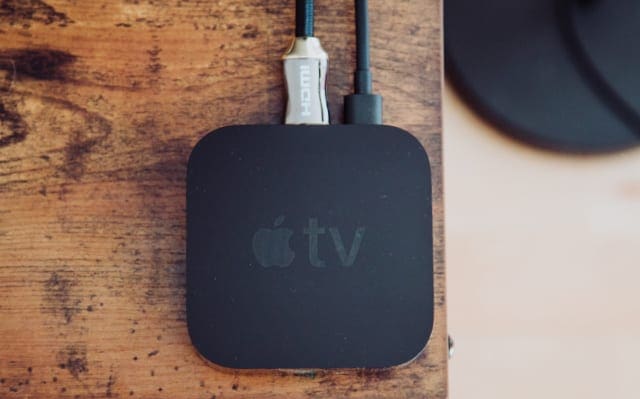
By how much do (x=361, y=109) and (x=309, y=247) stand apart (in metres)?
0.12

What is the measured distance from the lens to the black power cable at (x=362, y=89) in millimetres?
575

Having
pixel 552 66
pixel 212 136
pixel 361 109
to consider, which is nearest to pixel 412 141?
pixel 361 109

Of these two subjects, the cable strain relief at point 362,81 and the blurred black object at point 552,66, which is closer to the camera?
the cable strain relief at point 362,81

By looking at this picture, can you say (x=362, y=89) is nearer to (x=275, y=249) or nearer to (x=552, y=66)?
(x=275, y=249)

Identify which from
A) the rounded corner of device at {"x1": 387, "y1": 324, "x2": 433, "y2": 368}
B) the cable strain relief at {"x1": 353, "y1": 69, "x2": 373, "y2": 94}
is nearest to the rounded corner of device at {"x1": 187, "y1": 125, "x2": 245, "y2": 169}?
the cable strain relief at {"x1": 353, "y1": 69, "x2": 373, "y2": 94}

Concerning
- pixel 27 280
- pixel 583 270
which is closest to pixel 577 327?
pixel 583 270

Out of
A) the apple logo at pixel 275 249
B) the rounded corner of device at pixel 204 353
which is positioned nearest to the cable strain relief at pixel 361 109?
the apple logo at pixel 275 249

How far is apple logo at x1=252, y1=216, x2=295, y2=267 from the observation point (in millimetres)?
552

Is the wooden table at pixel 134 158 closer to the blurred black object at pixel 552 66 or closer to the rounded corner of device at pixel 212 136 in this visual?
the rounded corner of device at pixel 212 136

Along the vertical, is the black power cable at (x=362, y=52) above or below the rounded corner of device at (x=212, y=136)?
above

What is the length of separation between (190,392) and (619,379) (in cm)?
50

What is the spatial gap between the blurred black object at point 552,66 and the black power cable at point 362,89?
0.22 m

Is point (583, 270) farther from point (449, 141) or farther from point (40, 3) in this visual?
point (40, 3)

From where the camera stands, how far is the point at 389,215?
56 cm
